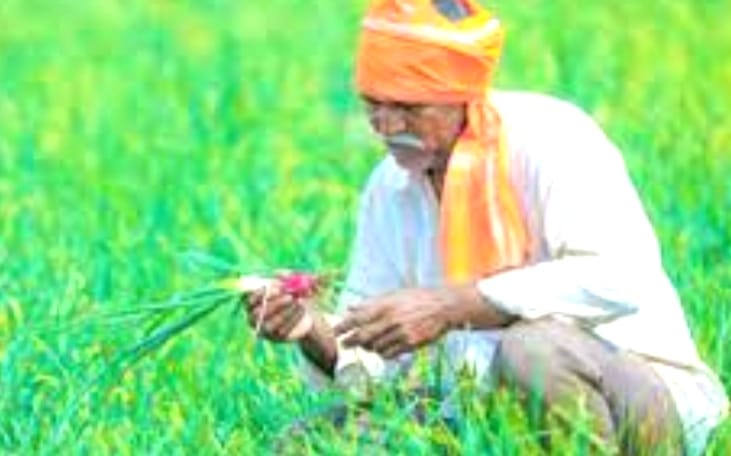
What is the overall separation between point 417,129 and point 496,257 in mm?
307

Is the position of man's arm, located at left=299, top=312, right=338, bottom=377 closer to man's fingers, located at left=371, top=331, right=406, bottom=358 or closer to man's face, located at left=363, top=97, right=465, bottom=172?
man's fingers, located at left=371, top=331, right=406, bottom=358

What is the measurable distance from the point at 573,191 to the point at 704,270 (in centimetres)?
203

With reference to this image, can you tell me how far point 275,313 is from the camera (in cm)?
717

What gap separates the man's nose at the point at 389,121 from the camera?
7207mm

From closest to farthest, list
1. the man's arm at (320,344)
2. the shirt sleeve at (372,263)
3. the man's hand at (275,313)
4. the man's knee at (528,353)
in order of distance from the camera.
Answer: the man's knee at (528,353) < the man's hand at (275,313) < the man's arm at (320,344) < the shirt sleeve at (372,263)

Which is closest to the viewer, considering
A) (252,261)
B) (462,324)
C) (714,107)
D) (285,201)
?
(462,324)

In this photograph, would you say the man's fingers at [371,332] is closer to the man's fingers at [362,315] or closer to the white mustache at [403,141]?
the man's fingers at [362,315]

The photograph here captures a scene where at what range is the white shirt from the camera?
7.06 meters

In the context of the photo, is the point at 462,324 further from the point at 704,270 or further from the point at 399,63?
the point at 704,270

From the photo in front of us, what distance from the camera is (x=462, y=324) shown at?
7.09 meters

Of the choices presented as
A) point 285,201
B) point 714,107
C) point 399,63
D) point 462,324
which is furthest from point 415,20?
point 714,107

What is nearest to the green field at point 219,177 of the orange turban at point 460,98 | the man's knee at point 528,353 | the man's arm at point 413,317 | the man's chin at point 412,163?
the man's knee at point 528,353

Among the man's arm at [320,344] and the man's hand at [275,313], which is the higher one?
the man's hand at [275,313]

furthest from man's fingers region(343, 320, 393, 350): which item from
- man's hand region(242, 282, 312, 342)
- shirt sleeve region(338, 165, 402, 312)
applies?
shirt sleeve region(338, 165, 402, 312)
